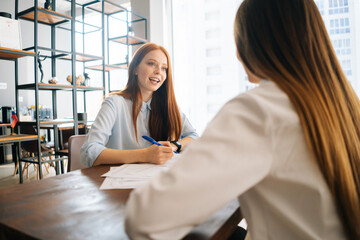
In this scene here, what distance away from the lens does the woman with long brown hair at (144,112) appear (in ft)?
4.73

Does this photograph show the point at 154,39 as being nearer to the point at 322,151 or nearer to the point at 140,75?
the point at 140,75

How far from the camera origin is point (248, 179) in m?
0.40

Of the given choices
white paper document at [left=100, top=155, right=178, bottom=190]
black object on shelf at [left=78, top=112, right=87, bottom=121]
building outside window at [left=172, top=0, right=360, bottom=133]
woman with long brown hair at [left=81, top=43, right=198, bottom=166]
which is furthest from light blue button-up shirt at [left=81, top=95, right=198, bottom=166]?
black object on shelf at [left=78, top=112, right=87, bottom=121]

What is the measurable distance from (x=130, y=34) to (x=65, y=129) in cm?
185

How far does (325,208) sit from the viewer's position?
0.46 metres

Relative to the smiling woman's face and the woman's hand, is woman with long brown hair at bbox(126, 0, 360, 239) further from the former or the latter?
the smiling woman's face

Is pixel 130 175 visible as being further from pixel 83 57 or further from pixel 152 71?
pixel 83 57

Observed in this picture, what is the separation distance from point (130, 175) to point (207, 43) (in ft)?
9.21

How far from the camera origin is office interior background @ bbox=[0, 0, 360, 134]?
104 inches

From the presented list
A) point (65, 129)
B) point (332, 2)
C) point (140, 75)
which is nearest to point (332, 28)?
point (332, 2)

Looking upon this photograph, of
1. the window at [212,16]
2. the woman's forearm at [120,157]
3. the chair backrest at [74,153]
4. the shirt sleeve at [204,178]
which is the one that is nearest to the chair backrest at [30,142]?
the chair backrest at [74,153]

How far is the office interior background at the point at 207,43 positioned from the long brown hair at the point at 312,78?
2.61 m

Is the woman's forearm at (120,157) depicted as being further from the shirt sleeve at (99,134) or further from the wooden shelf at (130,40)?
the wooden shelf at (130,40)

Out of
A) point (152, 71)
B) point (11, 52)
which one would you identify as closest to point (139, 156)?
point (152, 71)
